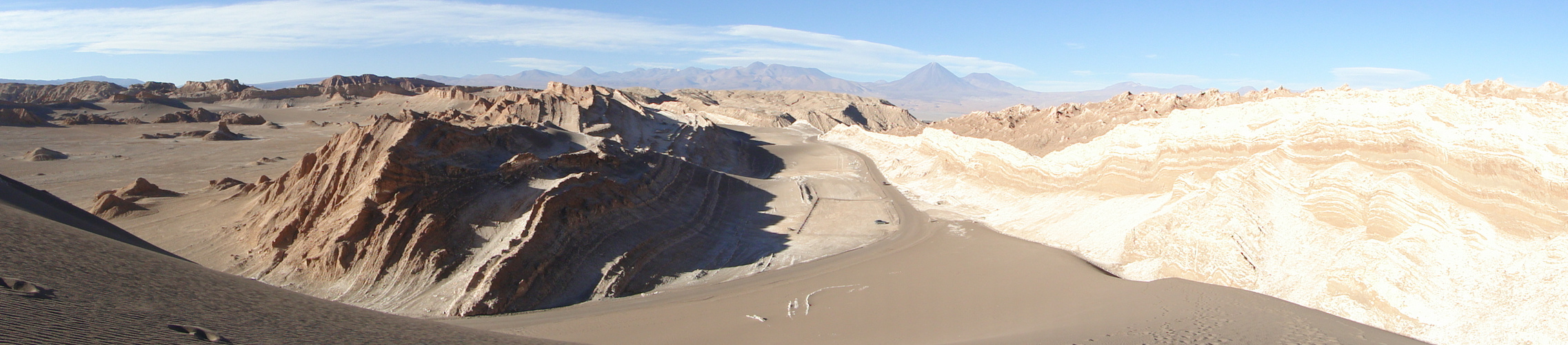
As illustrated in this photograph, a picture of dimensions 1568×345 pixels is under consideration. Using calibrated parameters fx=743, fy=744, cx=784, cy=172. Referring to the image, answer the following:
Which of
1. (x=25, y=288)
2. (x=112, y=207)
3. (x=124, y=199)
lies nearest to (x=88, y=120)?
(x=124, y=199)

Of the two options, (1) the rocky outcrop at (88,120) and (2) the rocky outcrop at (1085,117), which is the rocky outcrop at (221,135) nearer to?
(1) the rocky outcrop at (88,120)

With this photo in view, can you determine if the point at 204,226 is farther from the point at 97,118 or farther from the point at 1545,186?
the point at 97,118

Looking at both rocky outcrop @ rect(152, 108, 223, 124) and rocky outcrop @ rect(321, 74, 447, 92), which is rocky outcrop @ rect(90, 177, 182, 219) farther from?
rocky outcrop @ rect(321, 74, 447, 92)

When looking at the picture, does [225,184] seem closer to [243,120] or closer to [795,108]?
[243,120]

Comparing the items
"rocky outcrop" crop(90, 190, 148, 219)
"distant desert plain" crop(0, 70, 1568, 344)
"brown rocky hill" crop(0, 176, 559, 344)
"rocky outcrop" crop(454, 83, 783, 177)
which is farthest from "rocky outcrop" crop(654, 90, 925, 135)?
"brown rocky hill" crop(0, 176, 559, 344)

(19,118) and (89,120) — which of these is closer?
(19,118)

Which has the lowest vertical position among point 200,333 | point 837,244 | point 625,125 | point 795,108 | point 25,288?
point 837,244

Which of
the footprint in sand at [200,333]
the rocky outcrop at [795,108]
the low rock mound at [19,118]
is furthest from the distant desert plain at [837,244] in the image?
the rocky outcrop at [795,108]
